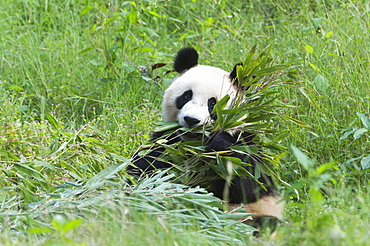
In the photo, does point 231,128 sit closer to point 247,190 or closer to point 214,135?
point 214,135

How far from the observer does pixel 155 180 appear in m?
3.49

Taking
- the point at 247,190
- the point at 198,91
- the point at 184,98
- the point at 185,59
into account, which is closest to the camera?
the point at 247,190

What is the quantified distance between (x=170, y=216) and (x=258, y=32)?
4.35 metres

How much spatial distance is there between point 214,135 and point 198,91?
0.41 meters

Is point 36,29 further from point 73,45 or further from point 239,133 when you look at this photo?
point 239,133

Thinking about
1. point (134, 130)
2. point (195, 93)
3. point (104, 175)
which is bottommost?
point (134, 130)

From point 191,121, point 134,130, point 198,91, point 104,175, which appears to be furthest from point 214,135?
point 134,130

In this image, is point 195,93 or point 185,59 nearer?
point 195,93

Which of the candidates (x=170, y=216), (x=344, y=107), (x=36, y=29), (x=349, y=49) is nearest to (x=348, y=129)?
(x=344, y=107)

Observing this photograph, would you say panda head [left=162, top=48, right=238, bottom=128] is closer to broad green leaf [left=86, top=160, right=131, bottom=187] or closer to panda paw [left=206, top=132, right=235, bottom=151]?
panda paw [left=206, top=132, right=235, bottom=151]

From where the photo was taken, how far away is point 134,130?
16.6ft

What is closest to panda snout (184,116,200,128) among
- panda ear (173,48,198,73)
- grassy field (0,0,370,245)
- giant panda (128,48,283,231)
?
giant panda (128,48,283,231)

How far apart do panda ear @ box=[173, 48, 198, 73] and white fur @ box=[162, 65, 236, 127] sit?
116 mm

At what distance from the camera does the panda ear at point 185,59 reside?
4.28m
